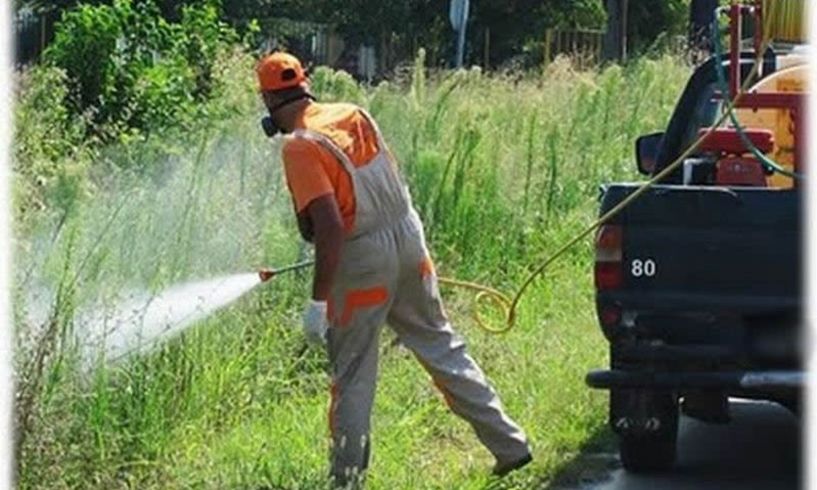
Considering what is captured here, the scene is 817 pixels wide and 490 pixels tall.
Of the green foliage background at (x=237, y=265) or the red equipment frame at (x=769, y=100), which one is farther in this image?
the red equipment frame at (x=769, y=100)

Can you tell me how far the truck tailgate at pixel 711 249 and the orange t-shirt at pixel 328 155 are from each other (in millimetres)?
1087

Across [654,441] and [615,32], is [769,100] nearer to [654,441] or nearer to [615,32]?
[654,441]

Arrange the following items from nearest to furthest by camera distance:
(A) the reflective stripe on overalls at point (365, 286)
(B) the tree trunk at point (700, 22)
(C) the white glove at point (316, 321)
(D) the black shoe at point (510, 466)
Answer: (C) the white glove at point (316, 321), (A) the reflective stripe on overalls at point (365, 286), (D) the black shoe at point (510, 466), (B) the tree trunk at point (700, 22)

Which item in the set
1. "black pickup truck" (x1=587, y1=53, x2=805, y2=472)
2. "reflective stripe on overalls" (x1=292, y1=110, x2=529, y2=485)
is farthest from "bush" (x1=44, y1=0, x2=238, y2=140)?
"black pickup truck" (x1=587, y1=53, x2=805, y2=472)

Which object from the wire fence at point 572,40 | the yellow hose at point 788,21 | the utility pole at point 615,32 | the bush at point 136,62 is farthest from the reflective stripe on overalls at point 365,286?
the wire fence at point 572,40

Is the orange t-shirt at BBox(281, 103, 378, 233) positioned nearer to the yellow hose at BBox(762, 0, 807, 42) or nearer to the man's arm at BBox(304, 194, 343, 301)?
the man's arm at BBox(304, 194, 343, 301)

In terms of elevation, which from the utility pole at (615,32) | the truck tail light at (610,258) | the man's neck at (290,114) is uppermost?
the man's neck at (290,114)

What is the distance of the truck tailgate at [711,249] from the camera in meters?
6.53

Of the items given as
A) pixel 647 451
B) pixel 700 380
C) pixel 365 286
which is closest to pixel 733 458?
pixel 647 451

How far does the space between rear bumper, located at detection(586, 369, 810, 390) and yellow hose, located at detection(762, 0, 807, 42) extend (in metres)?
2.41

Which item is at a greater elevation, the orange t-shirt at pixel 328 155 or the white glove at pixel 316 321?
the orange t-shirt at pixel 328 155

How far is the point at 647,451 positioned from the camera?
742 cm

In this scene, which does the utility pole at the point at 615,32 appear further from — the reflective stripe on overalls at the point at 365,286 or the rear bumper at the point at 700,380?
the reflective stripe on overalls at the point at 365,286

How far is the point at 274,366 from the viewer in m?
8.11
